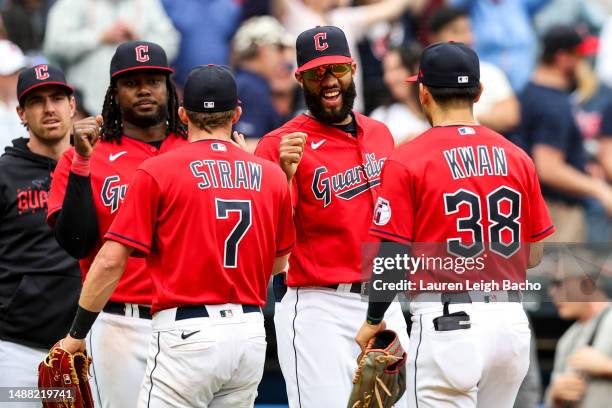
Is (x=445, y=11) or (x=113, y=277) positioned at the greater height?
(x=445, y=11)

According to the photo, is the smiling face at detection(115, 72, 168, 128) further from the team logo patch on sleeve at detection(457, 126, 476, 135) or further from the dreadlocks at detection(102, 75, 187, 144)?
the team logo patch on sleeve at detection(457, 126, 476, 135)

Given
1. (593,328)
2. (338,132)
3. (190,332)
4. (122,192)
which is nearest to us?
(190,332)

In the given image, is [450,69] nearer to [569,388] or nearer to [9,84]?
[569,388]

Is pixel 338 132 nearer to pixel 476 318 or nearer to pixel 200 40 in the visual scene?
pixel 476 318

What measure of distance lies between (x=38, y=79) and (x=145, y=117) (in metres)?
0.80

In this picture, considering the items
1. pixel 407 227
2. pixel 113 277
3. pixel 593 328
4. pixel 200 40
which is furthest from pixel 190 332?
pixel 200 40

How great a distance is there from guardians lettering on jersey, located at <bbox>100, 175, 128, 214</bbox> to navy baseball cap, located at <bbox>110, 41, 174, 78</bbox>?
21.3 inches

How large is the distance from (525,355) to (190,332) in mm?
1466

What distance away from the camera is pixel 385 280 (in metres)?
5.15

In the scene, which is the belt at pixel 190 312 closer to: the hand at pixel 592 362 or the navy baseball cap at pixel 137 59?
the navy baseball cap at pixel 137 59

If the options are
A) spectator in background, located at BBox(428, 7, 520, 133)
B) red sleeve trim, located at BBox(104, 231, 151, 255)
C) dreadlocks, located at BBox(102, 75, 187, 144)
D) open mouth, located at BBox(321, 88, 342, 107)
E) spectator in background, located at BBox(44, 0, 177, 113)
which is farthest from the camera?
spectator in background, located at BBox(428, 7, 520, 133)

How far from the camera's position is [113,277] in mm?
4820

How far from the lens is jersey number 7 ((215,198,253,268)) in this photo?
483cm

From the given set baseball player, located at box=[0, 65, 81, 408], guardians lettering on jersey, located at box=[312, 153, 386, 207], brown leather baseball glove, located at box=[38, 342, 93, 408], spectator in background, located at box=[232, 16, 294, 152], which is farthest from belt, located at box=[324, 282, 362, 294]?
spectator in background, located at box=[232, 16, 294, 152]
